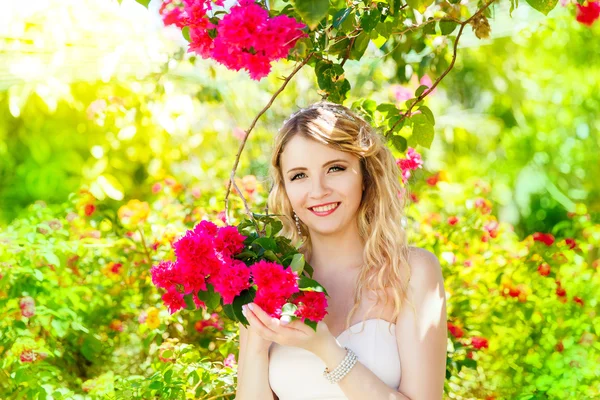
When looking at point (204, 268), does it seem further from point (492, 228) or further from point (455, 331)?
point (492, 228)

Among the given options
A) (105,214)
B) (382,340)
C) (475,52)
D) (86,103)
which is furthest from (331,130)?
(475,52)

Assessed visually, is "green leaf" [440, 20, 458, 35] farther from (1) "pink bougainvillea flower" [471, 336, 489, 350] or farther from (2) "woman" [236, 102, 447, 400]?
(1) "pink bougainvillea flower" [471, 336, 489, 350]

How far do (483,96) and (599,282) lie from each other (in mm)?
4250

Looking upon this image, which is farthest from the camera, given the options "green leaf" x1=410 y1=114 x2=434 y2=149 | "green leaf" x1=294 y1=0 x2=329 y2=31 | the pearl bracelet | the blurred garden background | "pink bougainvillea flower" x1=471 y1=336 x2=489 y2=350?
"pink bougainvillea flower" x1=471 y1=336 x2=489 y2=350

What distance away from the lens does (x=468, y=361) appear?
122 inches

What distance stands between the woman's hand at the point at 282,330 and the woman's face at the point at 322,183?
40cm

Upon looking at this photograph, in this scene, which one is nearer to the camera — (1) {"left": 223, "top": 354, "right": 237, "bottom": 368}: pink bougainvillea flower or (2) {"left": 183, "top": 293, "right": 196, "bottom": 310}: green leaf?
(2) {"left": 183, "top": 293, "right": 196, "bottom": 310}: green leaf

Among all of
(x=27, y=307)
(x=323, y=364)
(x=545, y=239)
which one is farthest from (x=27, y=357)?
(x=545, y=239)

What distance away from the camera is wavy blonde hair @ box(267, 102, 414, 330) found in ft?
7.02

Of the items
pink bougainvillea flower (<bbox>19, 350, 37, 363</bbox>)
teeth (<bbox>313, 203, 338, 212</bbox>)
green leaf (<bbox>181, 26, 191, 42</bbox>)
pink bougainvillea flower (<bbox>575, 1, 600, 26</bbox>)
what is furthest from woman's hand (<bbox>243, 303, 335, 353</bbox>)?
pink bougainvillea flower (<bbox>575, 1, 600, 26</bbox>)

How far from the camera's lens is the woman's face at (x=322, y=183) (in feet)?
6.88

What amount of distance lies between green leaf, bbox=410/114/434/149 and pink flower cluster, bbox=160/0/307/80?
2.64 ft

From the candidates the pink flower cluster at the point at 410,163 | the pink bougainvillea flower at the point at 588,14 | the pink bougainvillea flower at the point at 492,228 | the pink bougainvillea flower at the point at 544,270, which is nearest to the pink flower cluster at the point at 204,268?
the pink flower cluster at the point at 410,163

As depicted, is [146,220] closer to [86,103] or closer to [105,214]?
[105,214]
